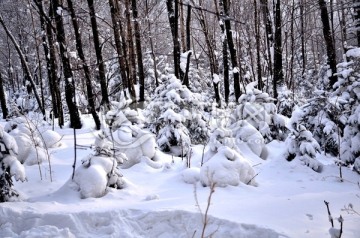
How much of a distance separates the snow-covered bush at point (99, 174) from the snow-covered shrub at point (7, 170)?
0.82 meters

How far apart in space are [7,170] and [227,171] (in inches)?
127

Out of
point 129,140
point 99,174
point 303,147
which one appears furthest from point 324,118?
point 99,174

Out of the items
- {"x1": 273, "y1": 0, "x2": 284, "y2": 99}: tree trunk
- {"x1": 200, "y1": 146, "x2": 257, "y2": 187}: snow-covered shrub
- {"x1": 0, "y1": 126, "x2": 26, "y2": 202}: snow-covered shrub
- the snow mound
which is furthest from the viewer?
{"x1": 273, "y1": 0, "x2": 284, "y2": 99}: tree trunk

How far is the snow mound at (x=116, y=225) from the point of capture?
12.6 feet

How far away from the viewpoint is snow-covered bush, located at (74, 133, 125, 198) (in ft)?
16.7

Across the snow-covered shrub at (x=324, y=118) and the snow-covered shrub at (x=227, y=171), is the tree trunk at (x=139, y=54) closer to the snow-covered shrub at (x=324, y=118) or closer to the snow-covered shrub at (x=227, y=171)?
the snow-covered shrub at (x=324, y=118)

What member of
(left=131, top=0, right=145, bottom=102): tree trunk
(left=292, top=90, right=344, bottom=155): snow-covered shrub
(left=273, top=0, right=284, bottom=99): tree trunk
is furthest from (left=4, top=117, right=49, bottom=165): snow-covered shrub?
(left=273, top=0, right=284, bottom=99): tree trunk

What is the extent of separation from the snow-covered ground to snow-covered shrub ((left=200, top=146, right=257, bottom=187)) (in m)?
0.13

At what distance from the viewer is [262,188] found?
558 cm

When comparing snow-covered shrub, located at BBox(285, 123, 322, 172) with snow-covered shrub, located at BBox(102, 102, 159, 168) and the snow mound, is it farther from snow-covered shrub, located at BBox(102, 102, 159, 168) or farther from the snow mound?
the snow mound

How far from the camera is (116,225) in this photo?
13.5 ft

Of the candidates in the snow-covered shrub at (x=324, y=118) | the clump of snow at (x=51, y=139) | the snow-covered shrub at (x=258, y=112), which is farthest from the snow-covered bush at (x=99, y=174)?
the snow-covered shrub at (x=258, y=112)

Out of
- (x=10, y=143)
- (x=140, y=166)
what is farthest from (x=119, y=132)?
(x=10, y=143)

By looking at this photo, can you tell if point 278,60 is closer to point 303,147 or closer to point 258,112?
point 258,112
